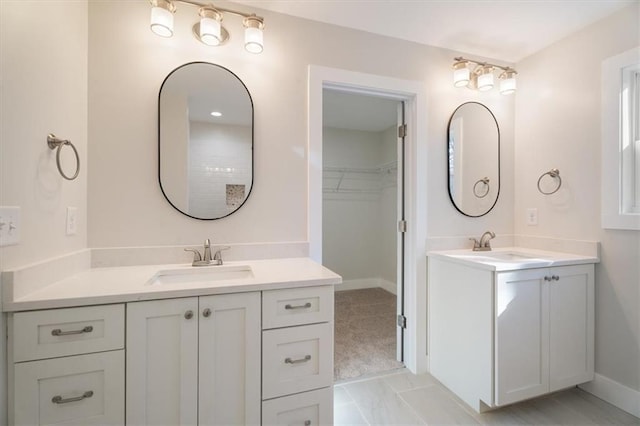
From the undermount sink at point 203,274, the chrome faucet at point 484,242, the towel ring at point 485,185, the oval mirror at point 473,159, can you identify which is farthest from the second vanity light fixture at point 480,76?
the undermount sink at point 203,274

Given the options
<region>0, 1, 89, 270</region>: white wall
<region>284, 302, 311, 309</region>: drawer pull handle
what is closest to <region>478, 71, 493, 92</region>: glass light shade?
<region>284, 302, 311, 309</region>: drawer pull handle

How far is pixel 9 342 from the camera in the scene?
95cm

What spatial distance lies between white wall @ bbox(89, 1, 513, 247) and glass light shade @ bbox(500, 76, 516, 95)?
18 centimetres

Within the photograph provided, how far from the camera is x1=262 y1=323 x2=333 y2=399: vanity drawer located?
120 centimetres

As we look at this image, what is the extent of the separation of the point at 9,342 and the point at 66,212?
56cm

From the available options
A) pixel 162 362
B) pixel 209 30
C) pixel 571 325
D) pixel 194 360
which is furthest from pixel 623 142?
pixel 162 362

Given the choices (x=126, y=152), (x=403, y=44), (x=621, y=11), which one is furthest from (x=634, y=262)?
(x=126, y=152)

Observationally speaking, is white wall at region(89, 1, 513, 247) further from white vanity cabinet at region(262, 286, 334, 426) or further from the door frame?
white vanity cabinet at region(262, 286, 334, 426)

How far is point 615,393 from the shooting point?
173 cm

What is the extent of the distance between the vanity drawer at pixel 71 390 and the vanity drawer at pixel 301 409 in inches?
21.8

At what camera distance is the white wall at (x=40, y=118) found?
3.12 feet

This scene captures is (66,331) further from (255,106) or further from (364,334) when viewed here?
(364,334)

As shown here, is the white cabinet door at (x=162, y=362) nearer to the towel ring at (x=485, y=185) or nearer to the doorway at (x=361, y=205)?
the towel ring at (x=485, y=185)

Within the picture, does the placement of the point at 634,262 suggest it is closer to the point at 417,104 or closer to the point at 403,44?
the point at 417,104
